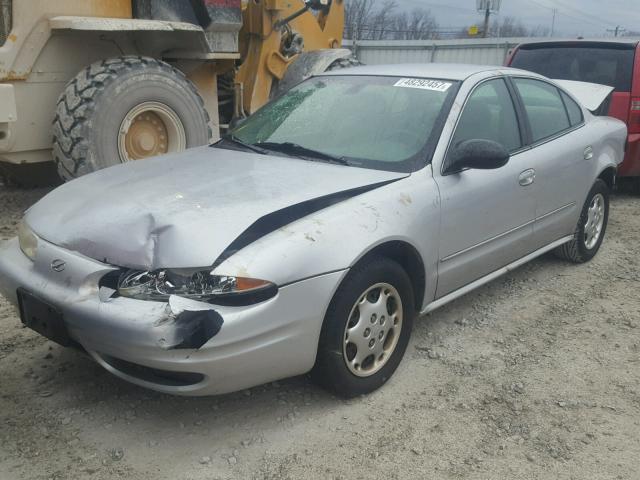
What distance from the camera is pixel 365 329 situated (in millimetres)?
3037

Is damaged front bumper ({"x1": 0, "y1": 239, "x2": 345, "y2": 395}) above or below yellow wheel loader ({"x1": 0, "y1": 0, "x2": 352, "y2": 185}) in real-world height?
below

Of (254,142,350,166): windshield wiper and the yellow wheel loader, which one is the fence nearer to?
the yellow wheel loader

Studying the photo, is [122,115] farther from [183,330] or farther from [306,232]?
[183,330]

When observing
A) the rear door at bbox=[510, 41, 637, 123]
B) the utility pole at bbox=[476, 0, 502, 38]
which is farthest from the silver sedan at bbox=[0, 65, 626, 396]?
the utility pole at bbox=[476, 0, 502, 38]

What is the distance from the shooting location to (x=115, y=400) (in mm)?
3029

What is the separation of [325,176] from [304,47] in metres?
5.03

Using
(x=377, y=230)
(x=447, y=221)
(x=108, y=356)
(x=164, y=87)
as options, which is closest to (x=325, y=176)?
(x=377, y=230)

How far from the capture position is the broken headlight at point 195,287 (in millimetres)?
2494

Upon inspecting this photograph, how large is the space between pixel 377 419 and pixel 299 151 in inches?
60.6

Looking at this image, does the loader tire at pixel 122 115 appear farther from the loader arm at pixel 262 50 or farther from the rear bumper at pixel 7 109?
the loader arm at pixel 262 50

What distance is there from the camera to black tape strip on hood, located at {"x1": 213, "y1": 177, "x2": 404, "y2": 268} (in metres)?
2.60

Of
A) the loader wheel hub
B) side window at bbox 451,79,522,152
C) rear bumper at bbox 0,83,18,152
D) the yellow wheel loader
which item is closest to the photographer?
side window at bbox 451,79,522,152

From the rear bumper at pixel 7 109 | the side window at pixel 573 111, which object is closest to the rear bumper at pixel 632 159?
the side window at pixel 573 111

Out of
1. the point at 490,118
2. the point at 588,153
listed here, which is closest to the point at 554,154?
the point at 588,153
